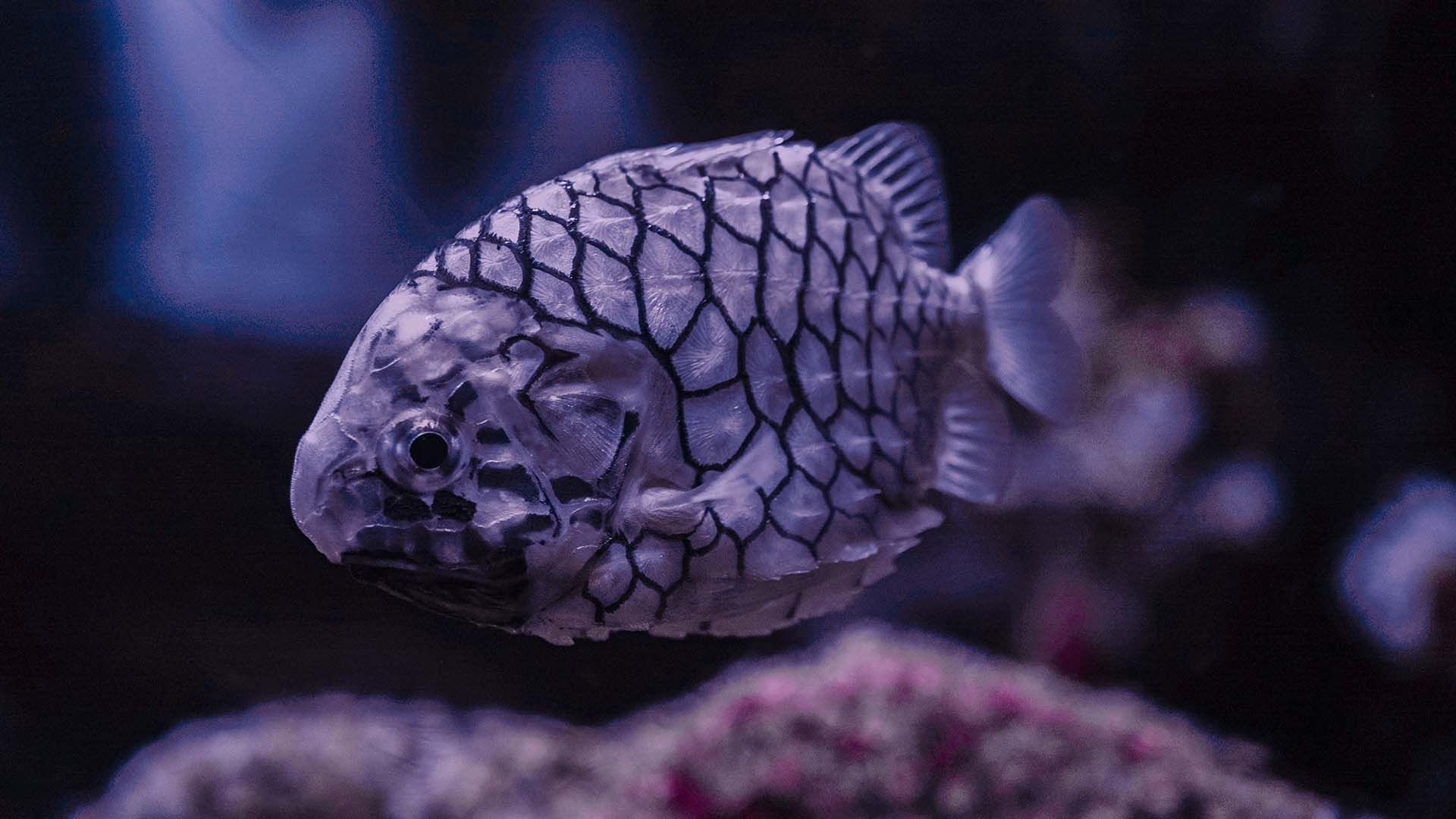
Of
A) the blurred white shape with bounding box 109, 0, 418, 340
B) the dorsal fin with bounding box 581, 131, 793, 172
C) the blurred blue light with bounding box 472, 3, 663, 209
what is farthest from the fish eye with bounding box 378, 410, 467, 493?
the blurred blue light with bounding box 472, 3, 663, 209

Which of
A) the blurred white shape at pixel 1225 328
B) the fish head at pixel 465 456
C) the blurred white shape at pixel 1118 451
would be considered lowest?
the blurred white shape at pixel 1118 451

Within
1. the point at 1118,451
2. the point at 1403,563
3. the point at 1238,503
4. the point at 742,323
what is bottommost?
the point at 1403,563

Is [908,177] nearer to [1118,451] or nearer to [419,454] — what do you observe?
[419,454]

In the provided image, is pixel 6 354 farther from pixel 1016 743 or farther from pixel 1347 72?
pixel 1347 72

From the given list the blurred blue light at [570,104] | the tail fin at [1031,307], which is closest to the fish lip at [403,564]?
the tail fin at [1031,307]

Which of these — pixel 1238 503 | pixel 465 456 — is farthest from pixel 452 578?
pixel 1238 503

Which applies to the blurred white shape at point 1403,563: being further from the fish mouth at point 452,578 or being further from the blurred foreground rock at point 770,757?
the fish mouth at point 452,578

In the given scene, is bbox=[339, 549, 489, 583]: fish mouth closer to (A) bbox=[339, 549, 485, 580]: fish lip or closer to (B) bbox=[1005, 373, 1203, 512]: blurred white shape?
(A) bbox=[339, 549, 485, 580]: fish lip
